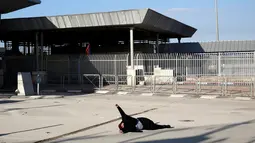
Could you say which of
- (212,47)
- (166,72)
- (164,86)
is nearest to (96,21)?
(166,72)

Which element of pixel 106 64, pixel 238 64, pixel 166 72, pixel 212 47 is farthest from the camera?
pixel 212 47

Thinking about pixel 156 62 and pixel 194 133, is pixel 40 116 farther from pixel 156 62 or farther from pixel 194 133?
pixel 156 62

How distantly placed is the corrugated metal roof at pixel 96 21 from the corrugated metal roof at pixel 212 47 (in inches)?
417

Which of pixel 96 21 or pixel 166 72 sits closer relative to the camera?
pixel 166 72

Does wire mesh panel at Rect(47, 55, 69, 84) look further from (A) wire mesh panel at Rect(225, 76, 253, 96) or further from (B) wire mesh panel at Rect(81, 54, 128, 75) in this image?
(A) wire mesh panel at Rect(225, 76, 253, 96)

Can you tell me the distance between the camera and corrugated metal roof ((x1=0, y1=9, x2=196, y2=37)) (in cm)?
3148

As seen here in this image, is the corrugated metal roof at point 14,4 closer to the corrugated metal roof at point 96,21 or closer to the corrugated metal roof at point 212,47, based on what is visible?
the corrugated metal roof at point 96,21

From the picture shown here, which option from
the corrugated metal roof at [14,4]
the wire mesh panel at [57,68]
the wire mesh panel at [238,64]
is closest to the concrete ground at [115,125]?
the wire mesh panel at [238,64]

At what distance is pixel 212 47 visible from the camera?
157ft

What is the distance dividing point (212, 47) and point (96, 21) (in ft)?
64.9

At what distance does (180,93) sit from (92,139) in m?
16.3

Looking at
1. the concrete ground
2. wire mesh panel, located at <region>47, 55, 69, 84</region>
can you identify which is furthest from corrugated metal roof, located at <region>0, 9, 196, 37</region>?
the concrete ground

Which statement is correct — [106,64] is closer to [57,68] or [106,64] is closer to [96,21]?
[96,21]

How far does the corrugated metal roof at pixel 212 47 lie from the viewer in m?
46.3
